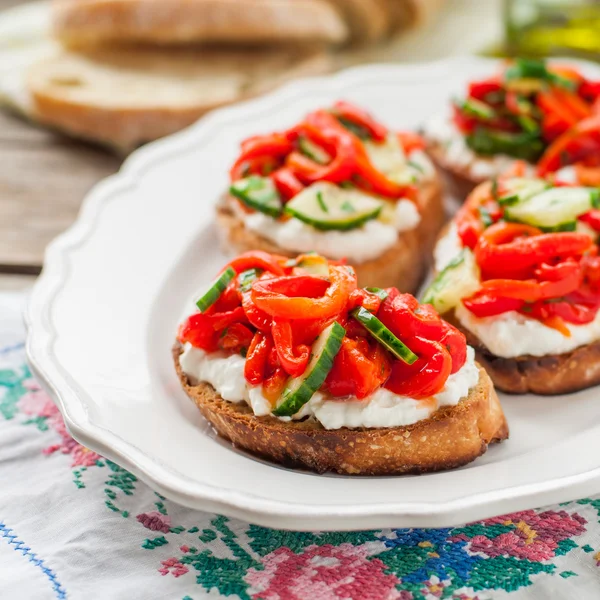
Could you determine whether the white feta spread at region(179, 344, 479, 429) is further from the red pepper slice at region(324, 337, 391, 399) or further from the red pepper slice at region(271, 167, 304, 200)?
the red pepper slice at region(271, 167, 304, 200)

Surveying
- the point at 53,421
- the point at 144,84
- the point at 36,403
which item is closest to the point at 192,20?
the point at 144,84

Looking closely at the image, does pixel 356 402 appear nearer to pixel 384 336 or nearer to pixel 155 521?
pixel 384 336

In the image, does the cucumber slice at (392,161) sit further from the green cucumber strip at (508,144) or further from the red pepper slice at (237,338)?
the red pepper slice at (237,338)

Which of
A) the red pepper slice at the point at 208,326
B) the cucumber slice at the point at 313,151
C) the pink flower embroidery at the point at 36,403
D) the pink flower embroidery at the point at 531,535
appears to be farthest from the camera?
the cucumber slice at the point at 313,151

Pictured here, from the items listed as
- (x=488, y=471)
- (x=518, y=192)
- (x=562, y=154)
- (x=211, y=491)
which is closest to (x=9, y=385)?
(x=211, y=491)

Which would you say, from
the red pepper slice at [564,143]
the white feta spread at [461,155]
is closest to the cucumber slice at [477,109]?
the white feta spread at [461,155]

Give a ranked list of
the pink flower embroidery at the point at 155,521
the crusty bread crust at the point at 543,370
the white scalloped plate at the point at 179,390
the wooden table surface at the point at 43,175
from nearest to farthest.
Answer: the white scalloped plate at the point at 179,390
the pink flower embroidery at the point at 155,521
the crusty bread crust at the point at 543,370
the wooden table surface at the point at 43,175

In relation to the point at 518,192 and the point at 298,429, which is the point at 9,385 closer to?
the point at 298,429
